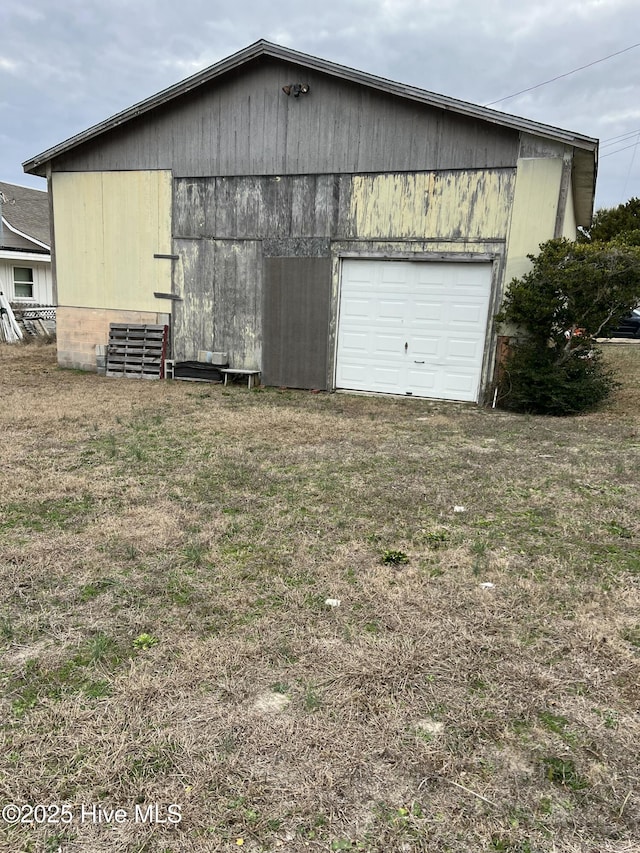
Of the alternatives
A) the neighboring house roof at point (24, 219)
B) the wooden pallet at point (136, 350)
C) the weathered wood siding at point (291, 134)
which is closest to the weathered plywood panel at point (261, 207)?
the weathered wood siding at point (291, 134)

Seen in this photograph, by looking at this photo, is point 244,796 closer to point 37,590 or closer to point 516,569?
point 37,590

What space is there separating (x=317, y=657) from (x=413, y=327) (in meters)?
8.07

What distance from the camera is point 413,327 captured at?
9984mm

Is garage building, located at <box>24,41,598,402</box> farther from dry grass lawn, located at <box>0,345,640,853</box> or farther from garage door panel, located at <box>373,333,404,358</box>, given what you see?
dry grass lawn, located at <box>0,345,640,853</box>

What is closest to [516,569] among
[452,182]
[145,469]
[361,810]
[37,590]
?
[361,810]

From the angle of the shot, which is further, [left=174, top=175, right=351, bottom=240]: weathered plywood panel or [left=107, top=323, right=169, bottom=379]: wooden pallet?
[left=107, top=323, right=169, bottom=379]: wooden pallet

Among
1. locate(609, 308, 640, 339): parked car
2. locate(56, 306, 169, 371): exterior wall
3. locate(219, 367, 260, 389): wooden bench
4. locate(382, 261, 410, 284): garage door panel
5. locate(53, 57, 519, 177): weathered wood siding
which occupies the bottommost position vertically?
locate(219, 367, 260, 389): wooden bench

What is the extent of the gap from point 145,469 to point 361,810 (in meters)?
4.11

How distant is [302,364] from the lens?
425 inches

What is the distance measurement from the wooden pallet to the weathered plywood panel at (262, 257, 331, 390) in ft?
7.71

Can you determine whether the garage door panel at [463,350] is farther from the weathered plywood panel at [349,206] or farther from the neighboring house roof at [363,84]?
→ the neighboring house roof at [363,84]

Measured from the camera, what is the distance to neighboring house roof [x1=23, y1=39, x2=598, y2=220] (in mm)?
8438

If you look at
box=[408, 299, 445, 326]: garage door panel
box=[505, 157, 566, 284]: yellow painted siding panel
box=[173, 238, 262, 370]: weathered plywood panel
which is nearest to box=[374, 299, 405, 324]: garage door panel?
box=[408, 299, 445, 326]: garage door panel

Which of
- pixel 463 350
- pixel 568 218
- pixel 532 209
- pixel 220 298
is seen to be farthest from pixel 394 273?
pixel 568 218
